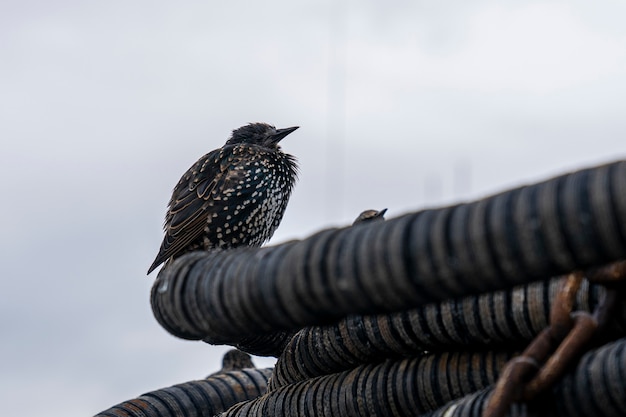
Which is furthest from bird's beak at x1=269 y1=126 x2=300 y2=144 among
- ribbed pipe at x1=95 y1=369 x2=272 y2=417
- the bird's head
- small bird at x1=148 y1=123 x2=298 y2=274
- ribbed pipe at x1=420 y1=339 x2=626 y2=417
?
ribbed pipe at x1=420 y1=339 x2=626 y2=417

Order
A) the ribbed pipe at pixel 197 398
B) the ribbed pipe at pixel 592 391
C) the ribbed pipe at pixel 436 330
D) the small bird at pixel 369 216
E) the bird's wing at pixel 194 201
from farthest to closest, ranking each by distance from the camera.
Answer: the bird's wing at pixel 194 201
the ribbed pipe at pixel 197 398
the small bird at pixel 369 216
the ribbed pipe at pixel 436 330
the ribbed pipe at pixel 592 391

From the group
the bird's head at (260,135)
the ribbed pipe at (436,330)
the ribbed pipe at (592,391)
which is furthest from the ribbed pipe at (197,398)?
the bird's head at (260,135)

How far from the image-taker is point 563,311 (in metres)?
2.60

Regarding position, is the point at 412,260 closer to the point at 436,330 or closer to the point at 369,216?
the point at 436,330

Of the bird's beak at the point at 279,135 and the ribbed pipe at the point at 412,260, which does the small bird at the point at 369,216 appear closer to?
the ribbed pipe at the point at 412,260

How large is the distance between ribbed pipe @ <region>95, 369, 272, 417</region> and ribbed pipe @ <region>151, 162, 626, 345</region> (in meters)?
1.84

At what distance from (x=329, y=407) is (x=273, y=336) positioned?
3.28 ft

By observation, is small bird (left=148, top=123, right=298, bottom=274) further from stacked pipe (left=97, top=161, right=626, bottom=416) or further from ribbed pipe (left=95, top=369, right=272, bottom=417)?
stacked pipe (left=97, top=161, right=626, bottom=416)

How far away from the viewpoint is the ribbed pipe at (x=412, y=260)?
7.41 feet

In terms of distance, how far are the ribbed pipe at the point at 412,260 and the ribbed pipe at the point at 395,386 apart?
2.14 feet

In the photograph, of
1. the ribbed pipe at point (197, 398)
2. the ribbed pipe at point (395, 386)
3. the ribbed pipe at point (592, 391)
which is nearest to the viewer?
the ribbed pipe at point (592, 391)

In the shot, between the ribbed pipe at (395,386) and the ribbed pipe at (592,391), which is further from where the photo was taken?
the ribbed pipe at (395,386)

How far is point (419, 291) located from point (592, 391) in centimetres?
43

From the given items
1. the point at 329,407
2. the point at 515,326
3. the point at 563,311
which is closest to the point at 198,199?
the point at 329,407
